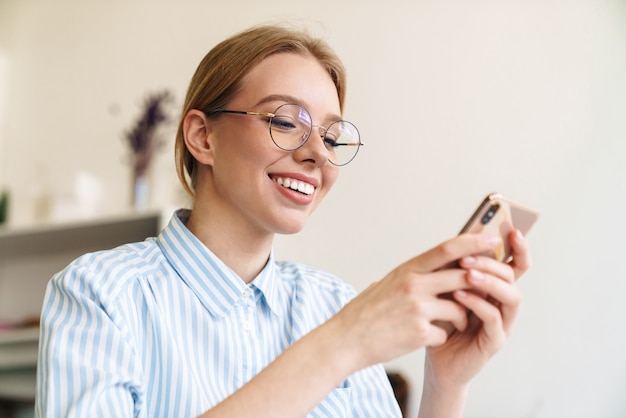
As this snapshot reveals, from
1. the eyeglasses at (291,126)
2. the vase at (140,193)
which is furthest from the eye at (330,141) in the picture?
the vase at (140,193)

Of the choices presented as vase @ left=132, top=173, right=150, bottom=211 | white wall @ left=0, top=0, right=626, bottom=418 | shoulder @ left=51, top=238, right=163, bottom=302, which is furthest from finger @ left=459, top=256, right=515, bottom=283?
vase @ left=132, top=173, right=150, bottom=211

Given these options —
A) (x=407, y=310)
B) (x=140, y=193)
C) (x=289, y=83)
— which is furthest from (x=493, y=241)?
(x=140, y=193)

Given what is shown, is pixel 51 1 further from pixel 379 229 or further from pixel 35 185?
pixel 379 229

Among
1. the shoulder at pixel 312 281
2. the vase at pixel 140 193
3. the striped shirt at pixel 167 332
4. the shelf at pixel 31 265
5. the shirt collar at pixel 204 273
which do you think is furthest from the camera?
the vase at pixel 140 193

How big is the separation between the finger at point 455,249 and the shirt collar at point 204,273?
0.45m

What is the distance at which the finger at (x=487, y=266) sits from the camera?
2.64 feet

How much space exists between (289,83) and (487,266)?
585mm

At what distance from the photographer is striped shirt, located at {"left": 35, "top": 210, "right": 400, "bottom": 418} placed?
0.89 meters

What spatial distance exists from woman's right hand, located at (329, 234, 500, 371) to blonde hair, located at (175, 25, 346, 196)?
613 mm

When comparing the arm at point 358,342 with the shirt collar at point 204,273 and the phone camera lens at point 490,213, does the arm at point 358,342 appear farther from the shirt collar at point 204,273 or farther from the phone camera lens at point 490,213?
the shirt collar at point 204,273

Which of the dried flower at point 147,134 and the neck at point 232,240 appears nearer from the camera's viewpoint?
the neck at point 232,240

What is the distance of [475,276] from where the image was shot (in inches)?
31.4

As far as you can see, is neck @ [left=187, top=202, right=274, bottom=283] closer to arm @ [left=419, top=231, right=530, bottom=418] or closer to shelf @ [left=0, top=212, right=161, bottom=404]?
arm @ [left=419, top=231, right=530, bottom=418]

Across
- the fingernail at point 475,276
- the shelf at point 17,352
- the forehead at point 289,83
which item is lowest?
the shelf at point 17,352
